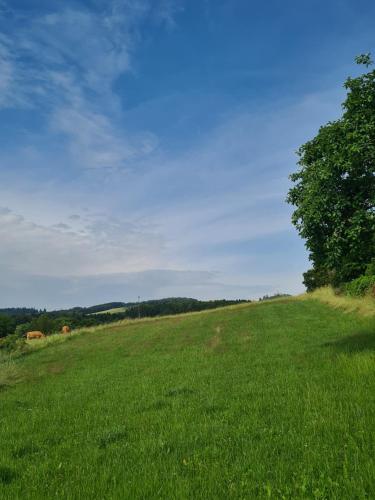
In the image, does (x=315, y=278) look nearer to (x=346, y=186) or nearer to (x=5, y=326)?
(x=5, y=326)

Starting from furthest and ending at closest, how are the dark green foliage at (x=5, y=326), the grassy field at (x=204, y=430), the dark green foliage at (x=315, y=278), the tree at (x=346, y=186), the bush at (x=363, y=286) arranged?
the dark green foliage at (x=5, y=326) → the dark green foliage at (x=315, y=278) → the bush at (x=363, y=286) → the tree at (x=346, y=186) → the grassy field at (x=204, y=430)

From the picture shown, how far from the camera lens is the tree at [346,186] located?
16.8 metres

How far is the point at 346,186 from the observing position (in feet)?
58.8

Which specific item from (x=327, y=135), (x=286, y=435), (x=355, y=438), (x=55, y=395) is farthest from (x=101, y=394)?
(x=327, y=135)

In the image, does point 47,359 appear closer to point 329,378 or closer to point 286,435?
point 329,378

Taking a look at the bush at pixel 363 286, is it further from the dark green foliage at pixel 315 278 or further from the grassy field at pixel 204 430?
the dark green foliage at pixel 315 278

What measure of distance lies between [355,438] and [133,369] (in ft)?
61.2

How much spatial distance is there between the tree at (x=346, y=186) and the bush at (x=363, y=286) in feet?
73.2

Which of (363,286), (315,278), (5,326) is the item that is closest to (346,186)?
(363,286)

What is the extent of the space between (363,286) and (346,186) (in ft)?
88.3

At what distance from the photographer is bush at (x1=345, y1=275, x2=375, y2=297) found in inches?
1540

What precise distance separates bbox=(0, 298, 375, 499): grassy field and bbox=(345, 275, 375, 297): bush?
16.4 metres

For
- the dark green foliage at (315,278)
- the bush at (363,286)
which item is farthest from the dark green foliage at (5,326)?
the bush at (363,286)

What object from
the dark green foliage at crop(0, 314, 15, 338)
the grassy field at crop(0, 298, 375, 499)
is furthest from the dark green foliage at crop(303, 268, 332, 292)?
the dark green foliage at crop(0, 314, 15, 338)
